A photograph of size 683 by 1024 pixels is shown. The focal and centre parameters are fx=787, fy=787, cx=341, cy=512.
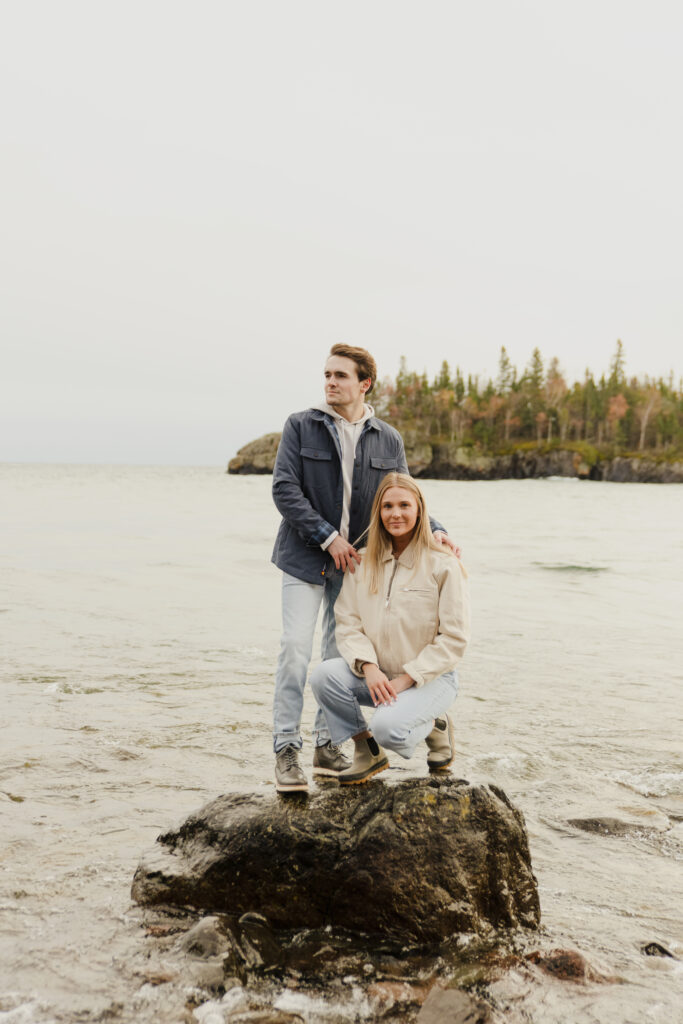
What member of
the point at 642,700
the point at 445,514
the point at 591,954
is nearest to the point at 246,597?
the point at 642,700

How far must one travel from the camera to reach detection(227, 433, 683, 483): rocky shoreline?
107625 millimetres

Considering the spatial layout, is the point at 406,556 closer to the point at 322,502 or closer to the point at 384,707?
the point at 322,502

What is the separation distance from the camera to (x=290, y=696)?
16.1 feet

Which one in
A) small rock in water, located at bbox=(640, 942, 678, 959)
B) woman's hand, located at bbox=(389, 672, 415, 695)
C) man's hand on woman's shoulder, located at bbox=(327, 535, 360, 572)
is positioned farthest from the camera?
man's hand on woman's shoulder, located at bbox=(327, 535, 360, 572)

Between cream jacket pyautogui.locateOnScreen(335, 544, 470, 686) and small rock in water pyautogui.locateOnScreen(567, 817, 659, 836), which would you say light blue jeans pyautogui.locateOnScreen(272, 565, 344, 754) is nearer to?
cream jacket pyautogui.locateOnScreen(335, 544, 470, 686)

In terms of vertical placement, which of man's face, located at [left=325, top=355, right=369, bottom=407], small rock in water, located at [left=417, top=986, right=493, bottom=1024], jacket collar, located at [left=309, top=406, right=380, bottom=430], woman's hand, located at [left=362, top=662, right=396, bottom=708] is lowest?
small rock in water, located at [left=417, top=986, right=493, bottom=1024]

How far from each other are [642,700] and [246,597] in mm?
8498

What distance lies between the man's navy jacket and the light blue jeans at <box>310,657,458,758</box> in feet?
2.14

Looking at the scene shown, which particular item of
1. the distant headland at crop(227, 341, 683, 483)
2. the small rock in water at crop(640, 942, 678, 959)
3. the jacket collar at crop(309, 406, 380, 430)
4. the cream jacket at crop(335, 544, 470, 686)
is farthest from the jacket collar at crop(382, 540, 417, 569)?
the distant headland at crop(227, 341, 683, 483)

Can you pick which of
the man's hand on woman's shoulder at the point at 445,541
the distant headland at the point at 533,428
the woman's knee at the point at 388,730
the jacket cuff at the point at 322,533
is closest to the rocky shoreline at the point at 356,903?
the woman's knee at the point at 388,730

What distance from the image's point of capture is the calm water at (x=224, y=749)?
3686 mm

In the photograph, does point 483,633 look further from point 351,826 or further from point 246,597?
point 351,826

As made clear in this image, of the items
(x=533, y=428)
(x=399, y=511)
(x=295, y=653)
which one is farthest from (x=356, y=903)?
(x=533, y=428)

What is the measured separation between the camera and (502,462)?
112 meters
